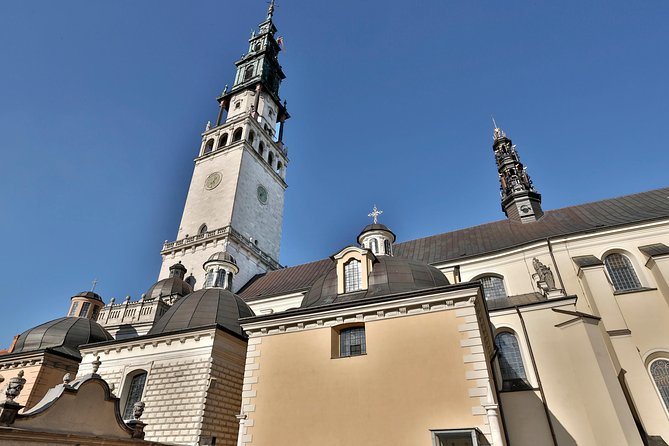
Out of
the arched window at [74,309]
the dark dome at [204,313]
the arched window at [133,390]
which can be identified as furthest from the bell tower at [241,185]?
the arched window at [133,390]

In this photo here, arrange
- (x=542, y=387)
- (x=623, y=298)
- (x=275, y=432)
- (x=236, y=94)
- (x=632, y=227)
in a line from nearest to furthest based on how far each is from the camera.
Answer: (x=275, y=432)
(x=542, y=387)
(x=623, y=298)
(x=632, y=227)
(x=236, y=94)

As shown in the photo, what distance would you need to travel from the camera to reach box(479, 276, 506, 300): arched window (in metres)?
19.7

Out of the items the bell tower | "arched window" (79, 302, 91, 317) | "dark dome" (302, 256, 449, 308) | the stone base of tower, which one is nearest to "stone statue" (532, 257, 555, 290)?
"dark dome" (302, 256, 449, 308)

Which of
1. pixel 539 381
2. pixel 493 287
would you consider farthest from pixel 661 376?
pixel 493 287

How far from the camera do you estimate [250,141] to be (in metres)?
38.8

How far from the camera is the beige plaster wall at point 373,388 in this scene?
31.3 feet

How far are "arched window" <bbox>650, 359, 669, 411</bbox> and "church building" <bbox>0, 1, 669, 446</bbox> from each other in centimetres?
6

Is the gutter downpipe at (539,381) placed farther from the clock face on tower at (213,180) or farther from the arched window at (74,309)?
the arched window at (74,309)

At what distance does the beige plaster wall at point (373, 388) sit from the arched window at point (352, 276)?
2221 mm

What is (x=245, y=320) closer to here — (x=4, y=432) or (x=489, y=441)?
(x=4, y=432)

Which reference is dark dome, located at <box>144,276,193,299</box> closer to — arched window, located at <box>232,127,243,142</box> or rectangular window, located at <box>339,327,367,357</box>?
rectangular window, located at <box>339,327,367,357</box>

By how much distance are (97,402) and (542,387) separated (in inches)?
584

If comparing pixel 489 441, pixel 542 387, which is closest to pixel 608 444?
pixel 542 387

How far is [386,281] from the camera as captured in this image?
1306 centimetres
